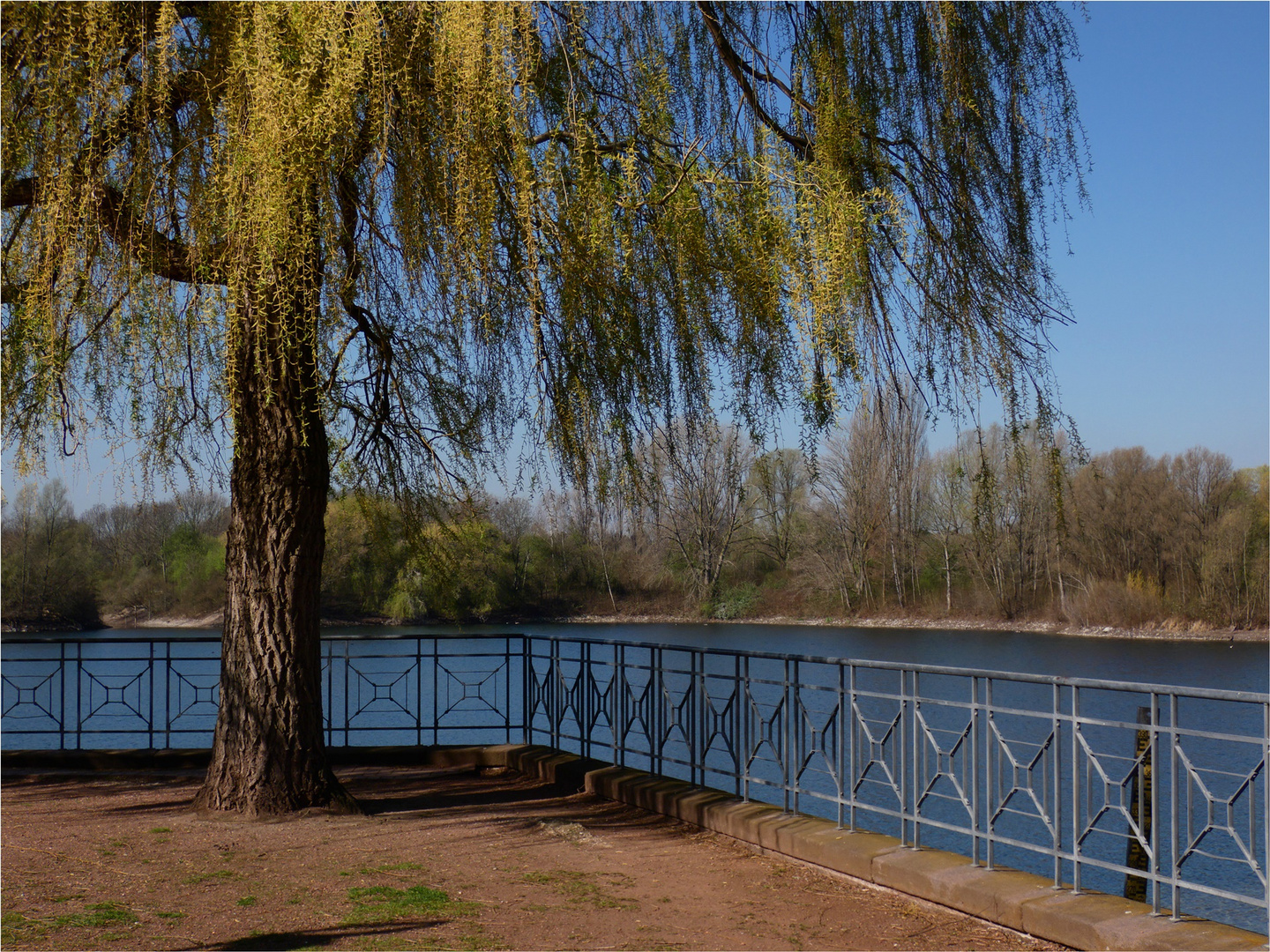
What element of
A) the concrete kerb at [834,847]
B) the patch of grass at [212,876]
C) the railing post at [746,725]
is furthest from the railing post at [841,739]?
the patch of grass at [212,876]

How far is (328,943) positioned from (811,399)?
250 centimetres

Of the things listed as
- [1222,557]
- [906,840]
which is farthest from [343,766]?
[1222,557]

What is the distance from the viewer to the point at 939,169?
3.81 metres

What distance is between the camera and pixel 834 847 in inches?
190

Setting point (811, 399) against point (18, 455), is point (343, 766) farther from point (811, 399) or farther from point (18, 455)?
point (811, 399)

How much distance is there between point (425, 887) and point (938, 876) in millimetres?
2150

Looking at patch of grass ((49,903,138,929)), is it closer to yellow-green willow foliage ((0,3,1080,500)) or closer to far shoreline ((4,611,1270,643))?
yellow-green willow foliage ((0,3,1080,500))

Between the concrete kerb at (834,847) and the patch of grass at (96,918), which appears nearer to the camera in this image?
the concrete kerb at (834,847)

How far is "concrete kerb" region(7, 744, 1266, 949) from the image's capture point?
3564 millimetres

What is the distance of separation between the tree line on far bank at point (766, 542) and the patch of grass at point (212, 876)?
1.75 metres

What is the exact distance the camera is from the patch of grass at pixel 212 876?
14.5 ft

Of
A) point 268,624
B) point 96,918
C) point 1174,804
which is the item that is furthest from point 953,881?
point 268,624

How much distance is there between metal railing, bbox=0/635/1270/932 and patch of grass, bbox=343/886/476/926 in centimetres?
158

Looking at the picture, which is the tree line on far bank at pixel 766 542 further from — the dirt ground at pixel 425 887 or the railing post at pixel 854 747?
the dirt ground at pixel 425 887
